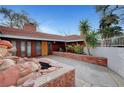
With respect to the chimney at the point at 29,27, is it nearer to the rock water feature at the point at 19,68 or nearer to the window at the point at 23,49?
the window at the point at 23,49

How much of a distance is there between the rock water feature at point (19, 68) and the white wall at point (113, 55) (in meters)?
1.12

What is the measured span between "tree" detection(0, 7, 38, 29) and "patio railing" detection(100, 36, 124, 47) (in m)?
1.58

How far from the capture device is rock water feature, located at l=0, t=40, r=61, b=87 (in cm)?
226

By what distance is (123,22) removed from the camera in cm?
290

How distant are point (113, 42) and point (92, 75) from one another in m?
1.01

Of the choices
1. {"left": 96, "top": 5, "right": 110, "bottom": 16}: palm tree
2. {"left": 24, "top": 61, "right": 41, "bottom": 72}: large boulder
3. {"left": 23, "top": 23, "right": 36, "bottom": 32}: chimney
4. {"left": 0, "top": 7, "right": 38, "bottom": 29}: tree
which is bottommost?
{"left": 24, "top": 61, "right": 41, "bottom": 72}: large boulder

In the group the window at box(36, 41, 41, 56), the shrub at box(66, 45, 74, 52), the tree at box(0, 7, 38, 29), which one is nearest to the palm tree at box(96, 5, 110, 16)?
the shrub at box(66, 45, 74, 52)

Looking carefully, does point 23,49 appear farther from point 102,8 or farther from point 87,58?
point 102,8

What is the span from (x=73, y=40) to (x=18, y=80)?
1.67m

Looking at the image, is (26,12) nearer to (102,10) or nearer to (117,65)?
(102,10)

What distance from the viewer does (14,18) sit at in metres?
3.35

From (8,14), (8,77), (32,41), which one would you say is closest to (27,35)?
(32,41)

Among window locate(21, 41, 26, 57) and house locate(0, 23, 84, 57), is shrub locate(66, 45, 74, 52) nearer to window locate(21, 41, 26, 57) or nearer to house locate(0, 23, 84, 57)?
house locate(0, 23, 84, 57)

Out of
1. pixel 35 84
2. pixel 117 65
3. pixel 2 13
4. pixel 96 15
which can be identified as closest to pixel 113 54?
pixel 117 65
